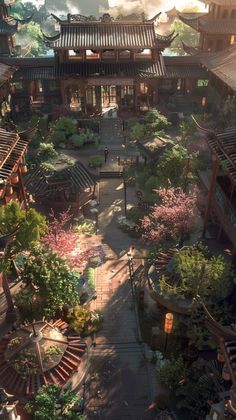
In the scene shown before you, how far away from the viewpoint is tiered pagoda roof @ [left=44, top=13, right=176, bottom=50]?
123ft

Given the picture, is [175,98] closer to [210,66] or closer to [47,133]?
[210,66]

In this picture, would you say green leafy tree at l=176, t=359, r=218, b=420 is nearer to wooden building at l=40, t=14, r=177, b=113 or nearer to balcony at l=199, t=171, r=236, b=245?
balcony at l=199, t=171, r=236, b=245

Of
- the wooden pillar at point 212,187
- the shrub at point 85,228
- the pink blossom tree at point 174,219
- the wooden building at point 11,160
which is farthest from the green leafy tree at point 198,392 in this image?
the shrub at point 85,228

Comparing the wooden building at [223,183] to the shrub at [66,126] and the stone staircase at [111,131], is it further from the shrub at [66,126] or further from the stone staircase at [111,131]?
the shrub at [66,126]

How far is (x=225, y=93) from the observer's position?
3506 cm

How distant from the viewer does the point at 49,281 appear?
14891 mm

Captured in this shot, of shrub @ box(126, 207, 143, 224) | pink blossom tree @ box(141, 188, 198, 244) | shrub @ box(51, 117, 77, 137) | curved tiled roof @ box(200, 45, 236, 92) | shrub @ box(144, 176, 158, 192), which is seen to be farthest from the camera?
shrub @ box(51, 117, 77, 137)

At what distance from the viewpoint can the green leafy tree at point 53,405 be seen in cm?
1227

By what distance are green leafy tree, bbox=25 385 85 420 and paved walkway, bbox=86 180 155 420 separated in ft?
6.11

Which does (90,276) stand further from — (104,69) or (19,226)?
(104,69)

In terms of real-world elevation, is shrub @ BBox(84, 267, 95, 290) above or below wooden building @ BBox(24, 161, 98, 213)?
below

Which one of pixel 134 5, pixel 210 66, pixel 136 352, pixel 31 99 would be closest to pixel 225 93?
pixel 210 66

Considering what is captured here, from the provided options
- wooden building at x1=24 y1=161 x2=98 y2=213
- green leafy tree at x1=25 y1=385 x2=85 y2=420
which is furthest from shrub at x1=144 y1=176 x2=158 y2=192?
green leafy tree at x1=25 y1=385 x2=85 y2=420

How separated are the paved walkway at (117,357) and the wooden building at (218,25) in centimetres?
3307
